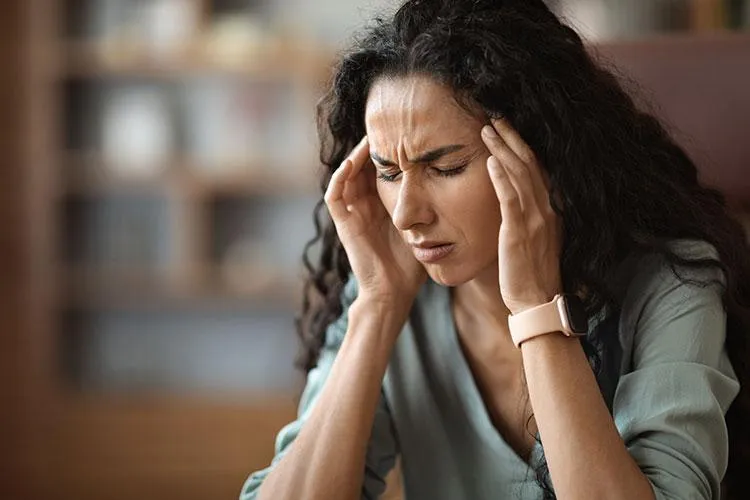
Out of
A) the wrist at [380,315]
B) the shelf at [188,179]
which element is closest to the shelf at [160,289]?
the shelf at [188,179]

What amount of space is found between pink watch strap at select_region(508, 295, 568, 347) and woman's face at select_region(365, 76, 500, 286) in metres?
0.12

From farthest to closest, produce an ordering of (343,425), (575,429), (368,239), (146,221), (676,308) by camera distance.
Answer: (146,221), (368,239), (343,425), (676,308), (575,429)

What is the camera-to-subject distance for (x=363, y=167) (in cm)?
159

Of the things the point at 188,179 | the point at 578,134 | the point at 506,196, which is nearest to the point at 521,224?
Result: the point at 506,196

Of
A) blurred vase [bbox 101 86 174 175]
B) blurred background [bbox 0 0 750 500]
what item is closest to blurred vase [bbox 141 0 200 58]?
blurred background [bbox 0 0 750 500]

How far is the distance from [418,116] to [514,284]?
0.81 ft

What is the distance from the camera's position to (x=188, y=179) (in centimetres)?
378

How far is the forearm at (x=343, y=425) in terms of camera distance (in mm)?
1471

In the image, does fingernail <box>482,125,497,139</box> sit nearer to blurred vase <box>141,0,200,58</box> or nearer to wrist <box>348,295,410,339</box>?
wrist <box>348,295,410,339</box>

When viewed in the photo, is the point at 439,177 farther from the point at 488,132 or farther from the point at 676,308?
the point at 676,308

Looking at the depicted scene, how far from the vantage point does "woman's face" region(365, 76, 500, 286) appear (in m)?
1.39

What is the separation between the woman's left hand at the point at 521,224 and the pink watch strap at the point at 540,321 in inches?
0.6

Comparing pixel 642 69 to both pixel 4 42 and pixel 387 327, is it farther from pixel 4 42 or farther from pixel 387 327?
pixel 4 42

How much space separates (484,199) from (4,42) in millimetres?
2775
